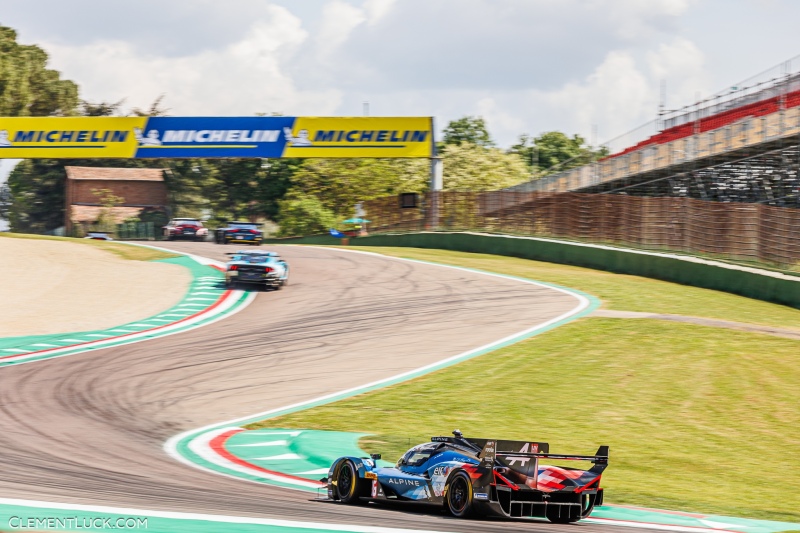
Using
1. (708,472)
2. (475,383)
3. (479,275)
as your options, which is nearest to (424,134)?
(479,275)

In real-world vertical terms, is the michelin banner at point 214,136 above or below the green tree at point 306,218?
above

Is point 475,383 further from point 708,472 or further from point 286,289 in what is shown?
point 286,289

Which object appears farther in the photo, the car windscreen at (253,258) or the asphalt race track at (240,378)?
the car windscreen at (253,258)

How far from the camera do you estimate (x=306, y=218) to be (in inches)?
2721

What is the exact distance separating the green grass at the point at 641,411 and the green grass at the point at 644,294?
400 cm

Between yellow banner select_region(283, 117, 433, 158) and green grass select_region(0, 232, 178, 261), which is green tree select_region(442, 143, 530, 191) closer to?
yellow banner select_region(283, 117, 433, 158)

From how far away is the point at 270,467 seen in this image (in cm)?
1284

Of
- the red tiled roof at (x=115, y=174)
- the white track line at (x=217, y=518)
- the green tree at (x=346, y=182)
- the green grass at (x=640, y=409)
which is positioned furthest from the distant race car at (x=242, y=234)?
the red tiled roof at (x=115, y=174)

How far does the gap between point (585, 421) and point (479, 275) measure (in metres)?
18.4

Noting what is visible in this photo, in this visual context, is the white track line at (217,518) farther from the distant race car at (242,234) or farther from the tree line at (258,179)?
the tree line at (258,179)

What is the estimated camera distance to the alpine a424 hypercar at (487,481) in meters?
9.45

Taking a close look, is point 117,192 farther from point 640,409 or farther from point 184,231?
point 640,409

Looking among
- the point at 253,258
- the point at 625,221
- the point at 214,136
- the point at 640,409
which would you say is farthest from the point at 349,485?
the point at 214,136

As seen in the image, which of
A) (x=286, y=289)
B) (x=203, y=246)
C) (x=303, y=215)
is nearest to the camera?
(x=286, y=289)
